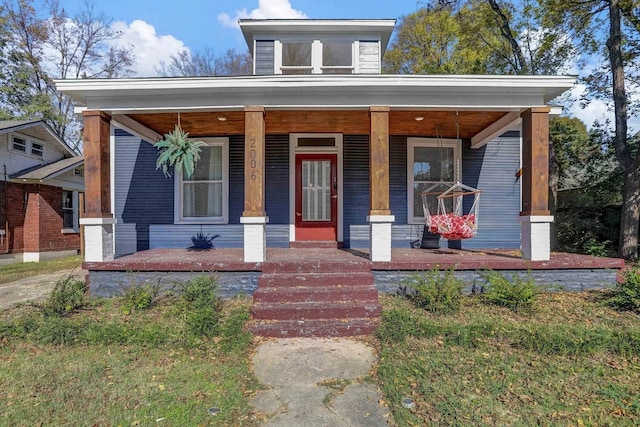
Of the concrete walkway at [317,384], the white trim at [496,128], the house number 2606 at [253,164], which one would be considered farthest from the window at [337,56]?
the concrete walkway at [317,384]

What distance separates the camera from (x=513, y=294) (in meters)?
4.23

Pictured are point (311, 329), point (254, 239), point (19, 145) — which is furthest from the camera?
point (19, 145)

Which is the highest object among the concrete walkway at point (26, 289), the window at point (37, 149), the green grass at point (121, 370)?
the window at point (37, 149)

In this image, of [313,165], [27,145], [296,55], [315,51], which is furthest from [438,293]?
[27,145]

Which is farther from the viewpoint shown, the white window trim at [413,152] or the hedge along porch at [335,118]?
the white window trim at [413,152]

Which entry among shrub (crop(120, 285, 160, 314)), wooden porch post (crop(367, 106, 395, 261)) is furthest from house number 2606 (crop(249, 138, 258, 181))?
shrub (crop(120, 285, 160, 314))

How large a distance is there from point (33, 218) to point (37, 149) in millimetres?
2778

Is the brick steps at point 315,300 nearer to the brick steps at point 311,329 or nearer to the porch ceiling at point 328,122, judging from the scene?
the brick steps at point 311,329

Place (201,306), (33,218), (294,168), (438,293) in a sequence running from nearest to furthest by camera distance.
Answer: (201,306)
(438,293)
(294,168)
(33,218)

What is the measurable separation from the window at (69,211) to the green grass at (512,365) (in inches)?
522

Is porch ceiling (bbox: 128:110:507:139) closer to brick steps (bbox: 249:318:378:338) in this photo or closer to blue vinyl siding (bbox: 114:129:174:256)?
blue vinyl siding (bbox: 114:129:174:256)

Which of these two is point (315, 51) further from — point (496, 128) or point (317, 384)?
point (317, 384)

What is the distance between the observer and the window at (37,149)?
1238cm

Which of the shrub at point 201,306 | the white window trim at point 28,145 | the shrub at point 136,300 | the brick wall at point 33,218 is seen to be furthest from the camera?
the white window trim at point 28,145
